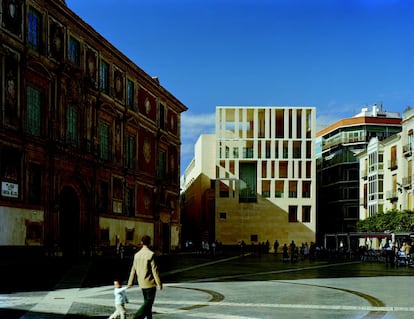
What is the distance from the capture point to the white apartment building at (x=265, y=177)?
96.3 metres

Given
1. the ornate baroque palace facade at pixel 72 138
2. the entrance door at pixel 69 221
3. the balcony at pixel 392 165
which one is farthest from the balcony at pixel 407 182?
the entrance door at pixel 69 221

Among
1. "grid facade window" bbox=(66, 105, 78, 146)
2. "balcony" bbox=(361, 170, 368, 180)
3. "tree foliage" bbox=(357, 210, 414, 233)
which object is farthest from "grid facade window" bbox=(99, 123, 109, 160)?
"balcony" bbox=(361, 170, 368, 180)

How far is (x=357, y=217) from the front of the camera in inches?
3981

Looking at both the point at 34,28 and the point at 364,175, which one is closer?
the point at 34,28

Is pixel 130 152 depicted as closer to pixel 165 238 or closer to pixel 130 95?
pixel 130 95

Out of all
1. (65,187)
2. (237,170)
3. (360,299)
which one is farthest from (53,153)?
(237,170)

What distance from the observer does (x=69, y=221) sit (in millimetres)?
47125

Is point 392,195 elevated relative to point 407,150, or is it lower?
lower

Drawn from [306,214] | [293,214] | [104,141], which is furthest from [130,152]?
[306,214]

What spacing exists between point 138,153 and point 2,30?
2424 cm

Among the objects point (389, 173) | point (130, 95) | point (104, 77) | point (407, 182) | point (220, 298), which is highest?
point (104, 77)

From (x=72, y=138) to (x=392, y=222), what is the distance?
1346 inches

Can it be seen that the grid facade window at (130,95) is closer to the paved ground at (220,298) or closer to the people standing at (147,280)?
the paved ground at (220,298)

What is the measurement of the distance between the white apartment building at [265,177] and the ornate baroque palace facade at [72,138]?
30951mm
